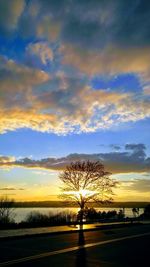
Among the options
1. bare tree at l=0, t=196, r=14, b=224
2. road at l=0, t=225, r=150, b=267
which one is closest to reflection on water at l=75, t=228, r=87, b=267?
road at l=0, t=225, r=150, b=267

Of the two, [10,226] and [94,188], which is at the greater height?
[94,188]

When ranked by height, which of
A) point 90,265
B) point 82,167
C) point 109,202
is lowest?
point 90,265

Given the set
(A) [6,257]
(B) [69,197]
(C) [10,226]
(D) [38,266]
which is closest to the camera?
(D) [38,266]

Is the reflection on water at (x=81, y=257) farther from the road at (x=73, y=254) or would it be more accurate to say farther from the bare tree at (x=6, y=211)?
the bare tree at (x=6, y=211)

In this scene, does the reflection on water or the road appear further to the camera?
the road

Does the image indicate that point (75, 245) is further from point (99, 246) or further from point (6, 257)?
point (6, 257)

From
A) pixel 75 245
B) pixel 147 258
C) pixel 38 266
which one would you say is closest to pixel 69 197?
pixel 75 245

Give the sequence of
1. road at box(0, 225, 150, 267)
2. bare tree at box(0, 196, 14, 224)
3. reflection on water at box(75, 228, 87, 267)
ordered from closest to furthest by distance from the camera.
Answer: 1. reflection on water at box(75, 228, 87, 267)
2. road at box(0, 225, 150, 267)
3. bare tree at box(0, 196, 14, 224)

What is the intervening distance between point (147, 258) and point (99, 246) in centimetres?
399

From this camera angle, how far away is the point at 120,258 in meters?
15.2

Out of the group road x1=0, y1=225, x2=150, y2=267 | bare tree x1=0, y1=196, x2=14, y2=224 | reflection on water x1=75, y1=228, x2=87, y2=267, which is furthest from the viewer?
bare tree x1=0, y1=196, x2=14, y2=224

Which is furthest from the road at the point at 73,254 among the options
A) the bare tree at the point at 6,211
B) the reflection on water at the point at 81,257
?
the bare tree at the point at 6,211

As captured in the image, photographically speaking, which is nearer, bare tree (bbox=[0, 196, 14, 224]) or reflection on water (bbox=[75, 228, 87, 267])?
reflection on water (bbox=[75, 228, 87, 267])

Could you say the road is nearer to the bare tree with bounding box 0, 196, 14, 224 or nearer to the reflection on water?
the reflection on water
